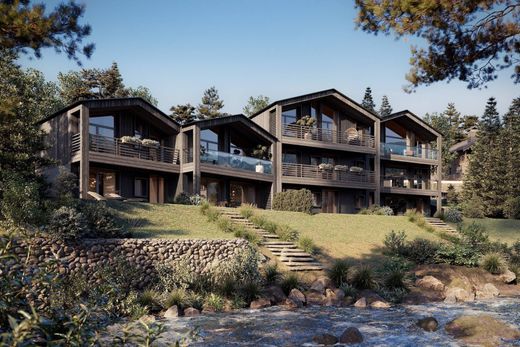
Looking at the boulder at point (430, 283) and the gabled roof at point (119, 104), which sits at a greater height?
the gabled roof at point (119, 104)

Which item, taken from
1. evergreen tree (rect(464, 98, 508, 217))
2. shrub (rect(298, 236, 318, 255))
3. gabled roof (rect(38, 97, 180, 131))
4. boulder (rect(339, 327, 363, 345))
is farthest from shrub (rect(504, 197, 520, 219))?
boulder (rect(339, 327, 363, 345))

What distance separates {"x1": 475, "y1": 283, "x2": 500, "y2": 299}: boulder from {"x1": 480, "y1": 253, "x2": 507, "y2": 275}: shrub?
1.81m

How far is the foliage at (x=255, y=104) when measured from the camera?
58969 mm

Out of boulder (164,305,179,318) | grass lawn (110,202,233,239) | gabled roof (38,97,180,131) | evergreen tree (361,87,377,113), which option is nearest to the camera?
boulder (164,305,179,318)

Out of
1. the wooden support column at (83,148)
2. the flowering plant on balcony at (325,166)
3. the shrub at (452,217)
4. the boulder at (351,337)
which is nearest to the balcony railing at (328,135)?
the flowering plant on balcony at (325,166)

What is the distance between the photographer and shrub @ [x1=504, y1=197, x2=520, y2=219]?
36250 mm

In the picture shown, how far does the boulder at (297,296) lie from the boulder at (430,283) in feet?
15.4

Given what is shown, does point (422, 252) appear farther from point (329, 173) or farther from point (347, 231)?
point (329, 173)

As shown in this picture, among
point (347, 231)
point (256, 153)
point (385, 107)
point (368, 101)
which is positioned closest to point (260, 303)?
point (347, 231)

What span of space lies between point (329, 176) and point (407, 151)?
8.04 m

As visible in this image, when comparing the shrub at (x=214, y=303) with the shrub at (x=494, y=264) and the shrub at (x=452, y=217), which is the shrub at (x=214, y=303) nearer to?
the shrub at (x=494, y=264)

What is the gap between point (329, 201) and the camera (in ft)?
120

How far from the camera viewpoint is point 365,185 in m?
35.6

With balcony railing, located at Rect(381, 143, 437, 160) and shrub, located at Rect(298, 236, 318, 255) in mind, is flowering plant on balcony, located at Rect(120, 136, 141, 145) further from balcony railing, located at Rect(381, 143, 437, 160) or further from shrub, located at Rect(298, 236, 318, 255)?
balcony railing, located at Rect(381, 143, 437, 160)
